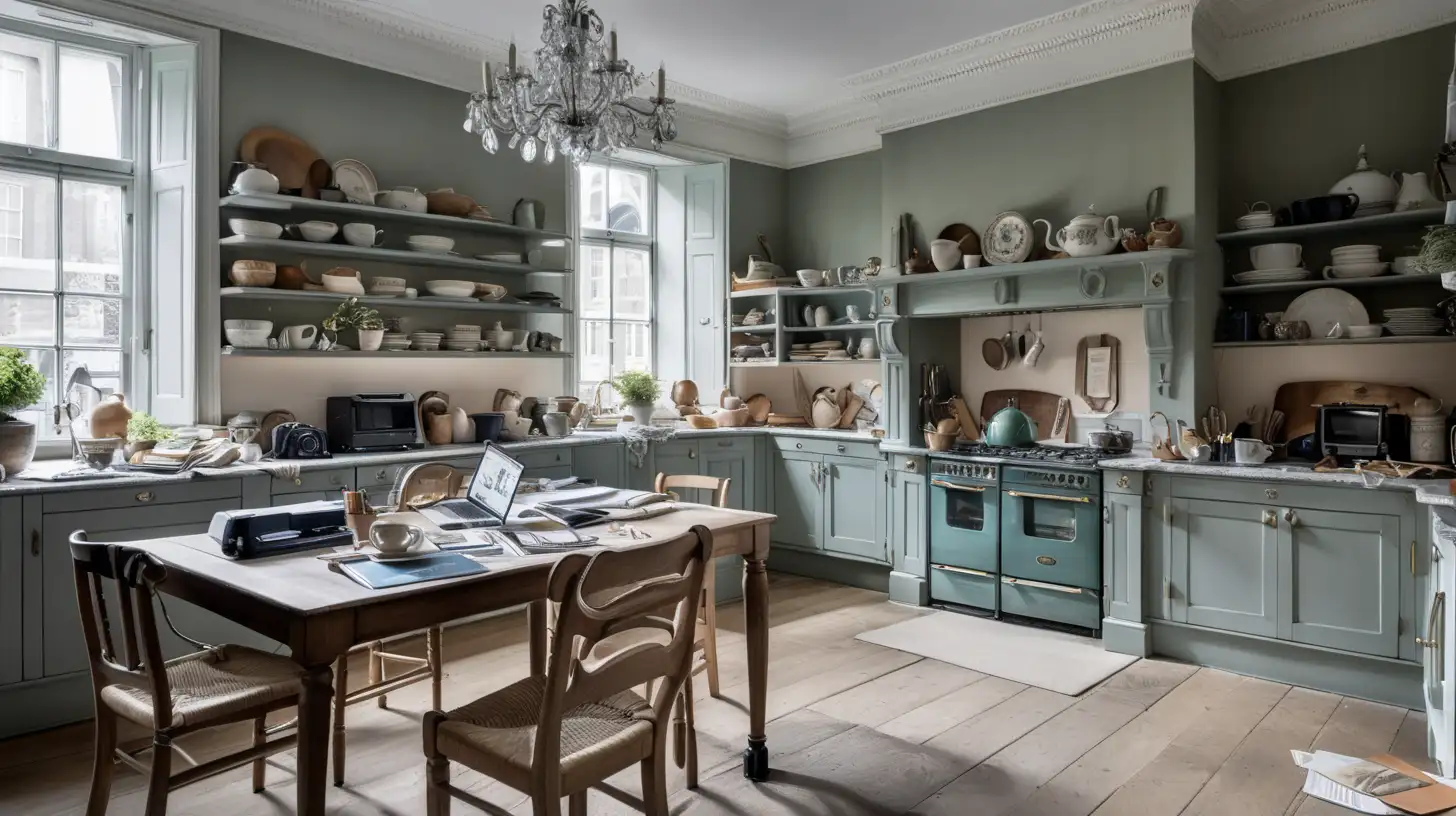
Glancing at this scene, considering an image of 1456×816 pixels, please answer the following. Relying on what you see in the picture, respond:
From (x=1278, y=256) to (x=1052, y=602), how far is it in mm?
2016

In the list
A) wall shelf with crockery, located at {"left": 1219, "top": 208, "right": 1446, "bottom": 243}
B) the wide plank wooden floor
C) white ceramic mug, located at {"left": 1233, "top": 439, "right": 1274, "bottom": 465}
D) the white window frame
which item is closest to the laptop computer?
the wide plank wooden floor

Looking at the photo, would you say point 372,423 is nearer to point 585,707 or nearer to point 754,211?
point 585,707

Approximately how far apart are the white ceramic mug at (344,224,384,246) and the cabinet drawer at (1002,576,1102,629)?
3.75 m

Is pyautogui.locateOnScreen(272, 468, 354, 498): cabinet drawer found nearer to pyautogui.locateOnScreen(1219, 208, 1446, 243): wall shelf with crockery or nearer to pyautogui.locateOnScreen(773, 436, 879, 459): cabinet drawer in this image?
pyautogui.locateOnScreen(773, 436, 879, 459): cabinet drawer

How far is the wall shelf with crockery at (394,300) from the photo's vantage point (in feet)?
14.1

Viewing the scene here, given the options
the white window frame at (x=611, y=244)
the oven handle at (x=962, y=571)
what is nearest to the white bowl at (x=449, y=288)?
the white window frame at (x=611, y=244)

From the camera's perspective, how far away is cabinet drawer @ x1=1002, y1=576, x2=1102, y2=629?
15.0 ft

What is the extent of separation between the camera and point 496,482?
281cm

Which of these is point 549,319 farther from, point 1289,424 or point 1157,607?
point 1289,424

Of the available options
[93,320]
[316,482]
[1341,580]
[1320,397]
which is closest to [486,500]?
[316,482]

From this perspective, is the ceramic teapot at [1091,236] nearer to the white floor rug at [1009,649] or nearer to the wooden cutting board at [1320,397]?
the wooden cutting board at [1320,397]

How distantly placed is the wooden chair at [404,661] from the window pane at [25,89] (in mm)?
2471

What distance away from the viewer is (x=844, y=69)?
5609mm

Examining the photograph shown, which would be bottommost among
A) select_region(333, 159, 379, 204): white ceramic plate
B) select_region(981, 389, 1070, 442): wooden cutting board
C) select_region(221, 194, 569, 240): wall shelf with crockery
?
select_region(981, 389, 1070, 442): wooden cutting board
